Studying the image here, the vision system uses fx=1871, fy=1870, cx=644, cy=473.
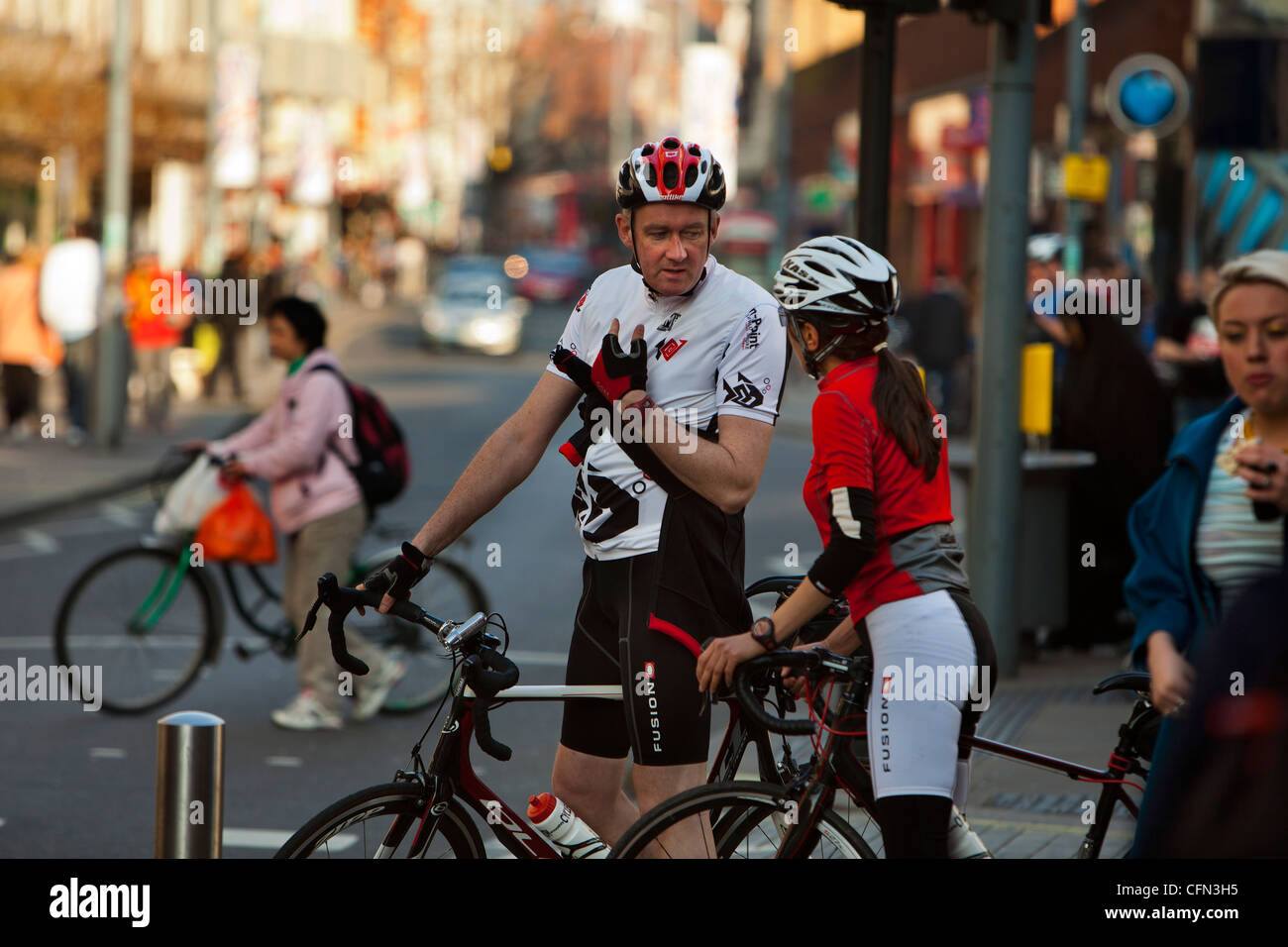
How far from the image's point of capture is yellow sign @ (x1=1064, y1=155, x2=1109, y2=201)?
18.2 meters

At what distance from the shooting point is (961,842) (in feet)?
12.4

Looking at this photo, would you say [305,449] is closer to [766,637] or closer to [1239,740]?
[766,637]

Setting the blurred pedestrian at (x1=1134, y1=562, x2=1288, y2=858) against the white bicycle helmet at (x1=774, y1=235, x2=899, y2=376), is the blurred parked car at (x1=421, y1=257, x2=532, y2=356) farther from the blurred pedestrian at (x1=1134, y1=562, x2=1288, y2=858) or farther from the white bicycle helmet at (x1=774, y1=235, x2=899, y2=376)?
the blurred pedestrian at (x1=1134, y1=562, x2=1288, y2=858)

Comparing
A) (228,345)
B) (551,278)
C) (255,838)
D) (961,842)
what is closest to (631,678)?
(961,842)

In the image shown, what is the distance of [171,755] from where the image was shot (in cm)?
394

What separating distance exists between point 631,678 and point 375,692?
172 inches

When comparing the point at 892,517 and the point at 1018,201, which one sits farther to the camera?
the point at 1018,201

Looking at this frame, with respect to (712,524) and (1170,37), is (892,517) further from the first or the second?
(1170,37)

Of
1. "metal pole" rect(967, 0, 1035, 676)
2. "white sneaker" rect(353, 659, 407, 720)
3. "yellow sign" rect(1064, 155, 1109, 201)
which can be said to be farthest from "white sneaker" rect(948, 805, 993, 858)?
"yellow sign" rect(1064, 155, 1109, 201)

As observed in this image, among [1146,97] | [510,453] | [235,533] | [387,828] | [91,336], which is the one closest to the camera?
[387,828]

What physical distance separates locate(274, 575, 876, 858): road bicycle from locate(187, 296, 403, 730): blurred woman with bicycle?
3.88m

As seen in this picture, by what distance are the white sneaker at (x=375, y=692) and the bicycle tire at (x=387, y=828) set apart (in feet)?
13.8
